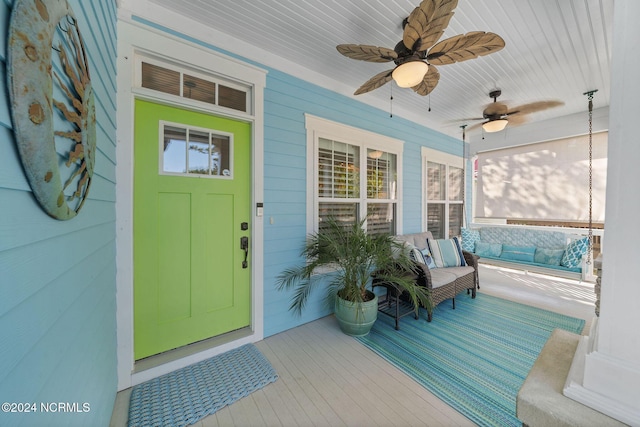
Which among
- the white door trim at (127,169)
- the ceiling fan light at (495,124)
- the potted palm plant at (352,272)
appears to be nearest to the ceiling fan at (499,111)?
the ceiling fan light at (495,124)

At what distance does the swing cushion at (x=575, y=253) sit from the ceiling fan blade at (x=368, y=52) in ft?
14.7

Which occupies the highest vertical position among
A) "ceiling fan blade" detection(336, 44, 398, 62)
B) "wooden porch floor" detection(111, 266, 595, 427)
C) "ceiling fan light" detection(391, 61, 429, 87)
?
"ceiling fan blade" detection(336, 44, 398, 62)

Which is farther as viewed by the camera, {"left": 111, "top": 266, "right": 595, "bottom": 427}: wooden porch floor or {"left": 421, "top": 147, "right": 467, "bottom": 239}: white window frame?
{"left": 421, "top": 147, "right": 467, "bottom": 239}: white window frame

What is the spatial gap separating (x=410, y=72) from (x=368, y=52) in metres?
0.37

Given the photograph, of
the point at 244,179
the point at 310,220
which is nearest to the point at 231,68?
the point at 244,179

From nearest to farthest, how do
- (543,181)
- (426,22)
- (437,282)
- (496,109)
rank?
(426,22)
(437,282)
(496,109)
(543,181)

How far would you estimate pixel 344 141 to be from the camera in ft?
10.7

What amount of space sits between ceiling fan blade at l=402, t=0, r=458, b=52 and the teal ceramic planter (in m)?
2.32

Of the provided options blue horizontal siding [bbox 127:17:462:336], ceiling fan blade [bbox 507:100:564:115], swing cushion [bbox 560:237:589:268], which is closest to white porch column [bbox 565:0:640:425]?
blue horizontal siding [bbox 127:17:462:336]

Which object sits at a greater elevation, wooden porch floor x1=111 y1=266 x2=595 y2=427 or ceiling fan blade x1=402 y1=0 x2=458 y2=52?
ceiling fan blade x1=402 y1=0 x2=458 y2=52

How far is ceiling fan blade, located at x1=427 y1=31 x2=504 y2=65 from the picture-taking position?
1697mm

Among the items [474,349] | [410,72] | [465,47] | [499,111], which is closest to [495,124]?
[499,111]

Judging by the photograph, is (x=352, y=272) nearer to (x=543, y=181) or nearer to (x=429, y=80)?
(x=429, y=80)

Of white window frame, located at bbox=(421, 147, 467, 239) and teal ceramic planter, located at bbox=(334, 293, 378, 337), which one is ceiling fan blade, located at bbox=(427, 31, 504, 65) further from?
white window frame, located at bbox=(421, 147, 467, 239)
